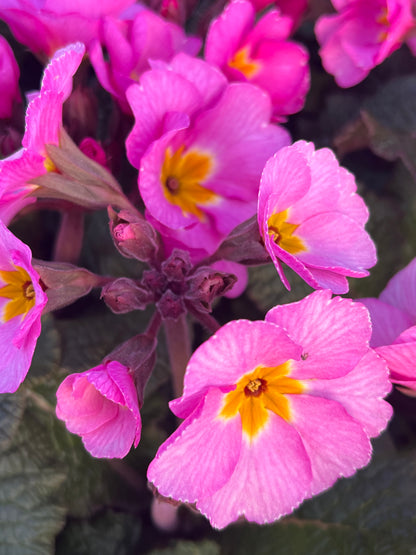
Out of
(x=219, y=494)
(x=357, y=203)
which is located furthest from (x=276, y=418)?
(x=357, y=203)

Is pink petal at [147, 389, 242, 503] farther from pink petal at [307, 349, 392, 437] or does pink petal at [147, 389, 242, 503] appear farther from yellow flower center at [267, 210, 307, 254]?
yellow flower center at [267, 210, 307, 254]

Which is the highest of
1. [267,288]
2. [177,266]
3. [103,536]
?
[177,266]

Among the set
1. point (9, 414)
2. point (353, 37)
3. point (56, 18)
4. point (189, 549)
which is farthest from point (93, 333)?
point (353, 37)

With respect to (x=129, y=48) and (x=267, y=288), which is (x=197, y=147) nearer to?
(x=129, y=48)

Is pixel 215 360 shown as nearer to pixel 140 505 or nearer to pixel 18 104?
pixel 18 104


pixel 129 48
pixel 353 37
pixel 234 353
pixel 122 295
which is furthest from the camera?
pixel 353 37

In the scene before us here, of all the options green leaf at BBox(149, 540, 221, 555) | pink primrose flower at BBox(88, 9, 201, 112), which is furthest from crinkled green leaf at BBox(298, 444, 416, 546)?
pink primrose flower at BBox(88, 9, 201, 112)

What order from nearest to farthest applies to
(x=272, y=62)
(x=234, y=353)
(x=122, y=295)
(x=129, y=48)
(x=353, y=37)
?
(x=234, y=353), (x=122, y=295), (x=129, y=48), (x=272, y=62), (x=353, y=37)
